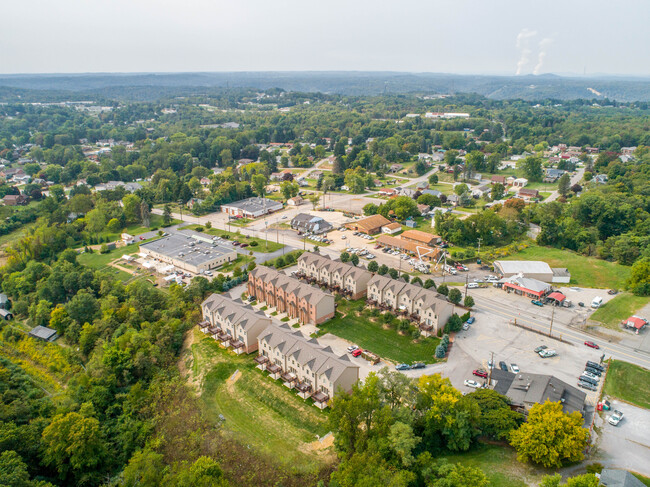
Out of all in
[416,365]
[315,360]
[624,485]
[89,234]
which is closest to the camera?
[624,485]

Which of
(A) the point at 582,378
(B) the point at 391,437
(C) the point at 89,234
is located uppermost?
(B) the point at 391,437

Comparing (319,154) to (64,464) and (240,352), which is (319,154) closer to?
(240,352)

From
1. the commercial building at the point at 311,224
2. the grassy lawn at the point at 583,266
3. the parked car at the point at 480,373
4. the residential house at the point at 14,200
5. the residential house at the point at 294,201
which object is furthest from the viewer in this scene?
the residential house at the point at 14,200

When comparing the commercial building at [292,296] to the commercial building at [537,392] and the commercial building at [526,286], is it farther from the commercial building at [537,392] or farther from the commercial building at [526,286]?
the commercial building at [526,286]

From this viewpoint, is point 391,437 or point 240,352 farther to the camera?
point 240,352

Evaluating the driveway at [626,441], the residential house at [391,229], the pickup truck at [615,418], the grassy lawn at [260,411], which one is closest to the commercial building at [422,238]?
the residential house at [391,229]

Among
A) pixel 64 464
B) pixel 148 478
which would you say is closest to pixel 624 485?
pixel 148 478
